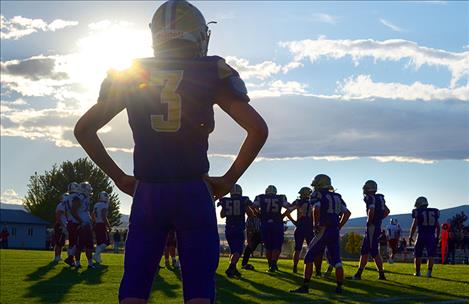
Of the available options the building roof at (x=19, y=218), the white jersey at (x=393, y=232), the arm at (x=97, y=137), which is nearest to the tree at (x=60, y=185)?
the building roof at (x=19, y=218)

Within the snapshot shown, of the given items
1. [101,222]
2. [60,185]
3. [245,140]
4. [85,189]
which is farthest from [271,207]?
[60,185]

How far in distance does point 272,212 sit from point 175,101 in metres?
15.7

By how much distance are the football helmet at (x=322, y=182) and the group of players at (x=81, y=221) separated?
7438 millimetres

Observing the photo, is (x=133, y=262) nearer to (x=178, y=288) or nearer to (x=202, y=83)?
(x=202, y=83)

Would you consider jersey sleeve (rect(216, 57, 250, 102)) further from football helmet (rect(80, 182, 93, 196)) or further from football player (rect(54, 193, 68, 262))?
football player (rect(54, 193, 68, 262))

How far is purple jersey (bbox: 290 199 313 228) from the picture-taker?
19844mm

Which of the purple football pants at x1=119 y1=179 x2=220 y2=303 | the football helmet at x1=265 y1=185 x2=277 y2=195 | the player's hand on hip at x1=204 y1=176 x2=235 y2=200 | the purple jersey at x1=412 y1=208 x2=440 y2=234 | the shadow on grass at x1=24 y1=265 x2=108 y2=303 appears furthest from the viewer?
the football helmet at x1=265 y1=185 x2=277 y2=195

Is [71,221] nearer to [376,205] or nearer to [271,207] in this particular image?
[271,207]

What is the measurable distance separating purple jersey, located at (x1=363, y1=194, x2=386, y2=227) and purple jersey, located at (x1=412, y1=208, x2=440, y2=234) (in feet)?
5.39

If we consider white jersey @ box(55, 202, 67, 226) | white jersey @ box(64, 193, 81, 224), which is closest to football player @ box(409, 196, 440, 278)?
white jersey @ box(64, 193, 81, 224)

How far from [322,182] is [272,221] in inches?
219

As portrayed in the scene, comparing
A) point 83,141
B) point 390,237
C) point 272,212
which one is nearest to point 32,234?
point 390,237

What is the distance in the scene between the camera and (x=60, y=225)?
2198 cm

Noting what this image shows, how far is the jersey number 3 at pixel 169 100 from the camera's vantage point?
13.7ft
